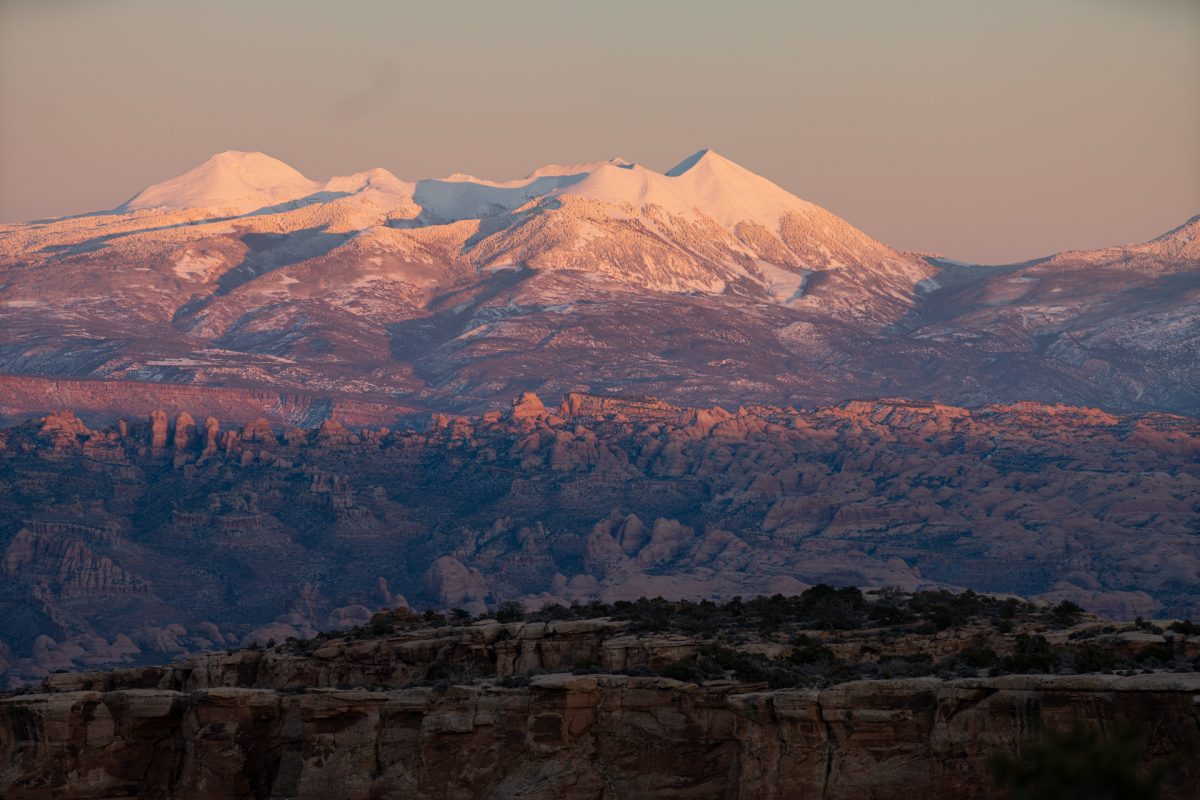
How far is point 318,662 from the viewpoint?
59594 millimetres

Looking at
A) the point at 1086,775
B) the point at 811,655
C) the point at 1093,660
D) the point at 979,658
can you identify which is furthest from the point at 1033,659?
the point at 1086,775

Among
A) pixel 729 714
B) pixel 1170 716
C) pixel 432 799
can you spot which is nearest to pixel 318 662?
pixel 432 799

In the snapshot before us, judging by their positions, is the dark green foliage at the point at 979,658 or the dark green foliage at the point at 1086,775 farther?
the dark green foliage at the point at 979,658

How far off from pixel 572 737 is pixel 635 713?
59.5 inches

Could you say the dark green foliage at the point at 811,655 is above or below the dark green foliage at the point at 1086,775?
below

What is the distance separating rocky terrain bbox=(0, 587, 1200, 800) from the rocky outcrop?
0.05 meters

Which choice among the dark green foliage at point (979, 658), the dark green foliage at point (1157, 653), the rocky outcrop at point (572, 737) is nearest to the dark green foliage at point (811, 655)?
the dark green foliage at point (979, 658)

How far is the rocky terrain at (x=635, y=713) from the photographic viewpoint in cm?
4200

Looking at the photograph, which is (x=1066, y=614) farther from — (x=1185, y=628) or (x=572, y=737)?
(x=572, y=737)

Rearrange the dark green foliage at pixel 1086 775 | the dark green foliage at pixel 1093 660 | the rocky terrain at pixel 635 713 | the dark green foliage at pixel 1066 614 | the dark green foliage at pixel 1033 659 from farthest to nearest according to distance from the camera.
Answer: the dark green foliage at pixel 1066 614 → the dark green foliage at pixel 1033 659 → the dark green foliage at pixel 1093 660 → the rocky terrain at pixel 635 713 → the dark green foliage at pixel 1086 775

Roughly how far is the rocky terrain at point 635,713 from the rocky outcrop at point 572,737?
0.05 m

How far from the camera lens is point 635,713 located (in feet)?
157

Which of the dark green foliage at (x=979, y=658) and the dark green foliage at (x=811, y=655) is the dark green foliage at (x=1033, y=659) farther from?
the dark green foliage at (x=811, y=655)

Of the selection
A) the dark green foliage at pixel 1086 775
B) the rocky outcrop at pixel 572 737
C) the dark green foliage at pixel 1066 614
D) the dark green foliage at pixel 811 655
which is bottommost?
the rocky outcrop at pixel 572 737
